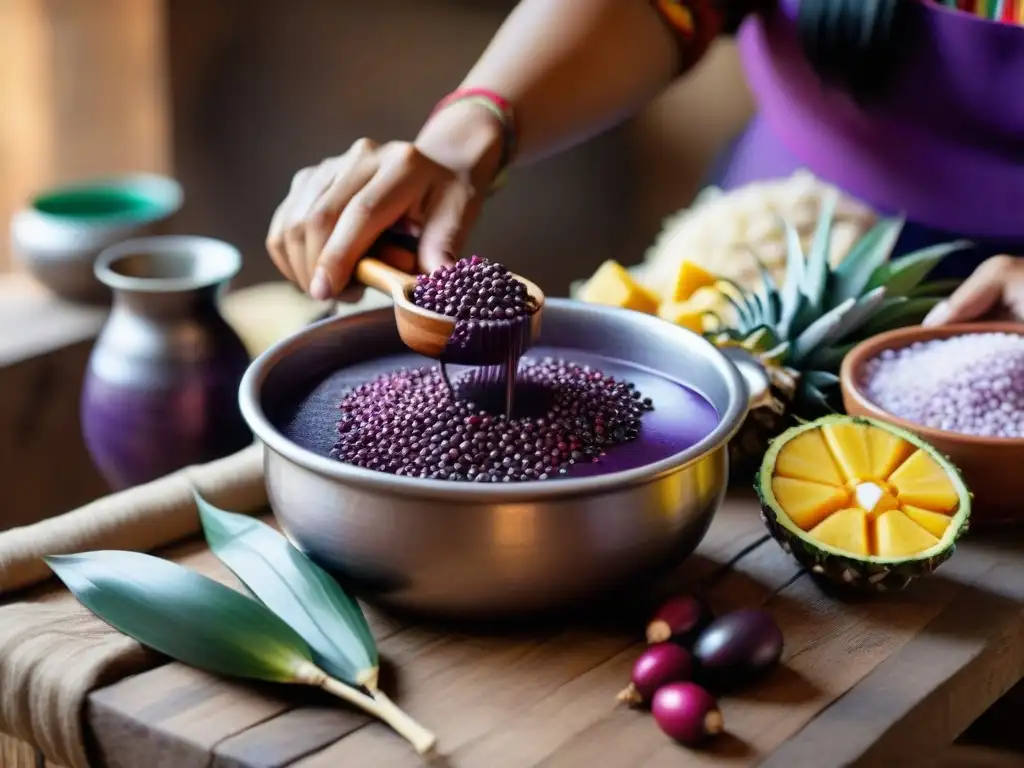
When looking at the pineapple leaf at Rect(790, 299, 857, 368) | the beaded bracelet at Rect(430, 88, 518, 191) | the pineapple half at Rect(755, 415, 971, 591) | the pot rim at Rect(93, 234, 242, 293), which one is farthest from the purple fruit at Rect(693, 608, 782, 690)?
the pot rim at Rect(93, 234, 242, 293)

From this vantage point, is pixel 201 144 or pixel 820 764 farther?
pixel 201 144

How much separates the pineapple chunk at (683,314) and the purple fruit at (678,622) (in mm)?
448

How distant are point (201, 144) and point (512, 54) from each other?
1.22m

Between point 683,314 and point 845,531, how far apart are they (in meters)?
0.43

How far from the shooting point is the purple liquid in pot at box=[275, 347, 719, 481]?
99 centimetres

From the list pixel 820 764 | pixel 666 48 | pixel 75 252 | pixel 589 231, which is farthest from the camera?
pixel 589 231

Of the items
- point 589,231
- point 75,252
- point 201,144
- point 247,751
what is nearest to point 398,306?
point 247,751

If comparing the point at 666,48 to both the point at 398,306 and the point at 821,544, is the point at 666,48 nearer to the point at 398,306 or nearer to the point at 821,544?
the point at 398,306

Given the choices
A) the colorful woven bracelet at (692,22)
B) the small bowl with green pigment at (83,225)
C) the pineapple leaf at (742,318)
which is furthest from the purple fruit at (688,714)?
the small bowl with green pigment at (83,225)

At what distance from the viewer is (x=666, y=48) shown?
1.68m

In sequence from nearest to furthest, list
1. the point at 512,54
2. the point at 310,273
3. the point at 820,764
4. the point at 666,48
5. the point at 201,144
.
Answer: the point at 820,764 < the point at 310,273 < the point at 512,54 < the point at 666,48 < the point at 201,144

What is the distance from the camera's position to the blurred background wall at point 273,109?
2.39 meters

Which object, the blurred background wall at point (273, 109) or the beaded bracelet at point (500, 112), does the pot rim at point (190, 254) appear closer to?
the beaded bracelet at point (500, 112)

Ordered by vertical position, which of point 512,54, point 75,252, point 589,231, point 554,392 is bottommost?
point 589,231
